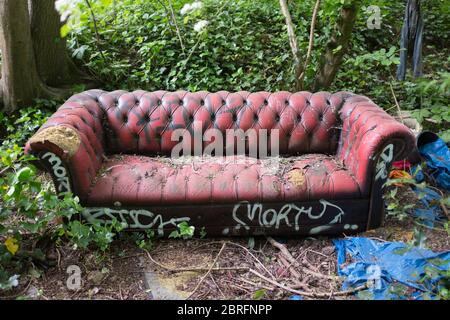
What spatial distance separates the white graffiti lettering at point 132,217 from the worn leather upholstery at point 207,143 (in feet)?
0.17

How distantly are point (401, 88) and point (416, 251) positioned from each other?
253cm

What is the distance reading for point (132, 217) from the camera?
7.83ft

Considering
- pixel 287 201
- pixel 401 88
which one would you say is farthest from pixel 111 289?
pixel 401 88

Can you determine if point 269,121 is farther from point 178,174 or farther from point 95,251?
point 95,251

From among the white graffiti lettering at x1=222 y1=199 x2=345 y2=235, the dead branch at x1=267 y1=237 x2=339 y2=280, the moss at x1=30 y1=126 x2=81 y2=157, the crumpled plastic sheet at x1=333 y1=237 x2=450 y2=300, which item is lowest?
the dead branch at x1=267 y1=237 x2=339 y2=280

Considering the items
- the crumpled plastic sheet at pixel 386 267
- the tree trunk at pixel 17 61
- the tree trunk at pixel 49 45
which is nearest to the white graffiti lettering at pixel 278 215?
the crumpled plastic sheet at pixel 386 267

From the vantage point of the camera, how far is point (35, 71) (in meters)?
3.49

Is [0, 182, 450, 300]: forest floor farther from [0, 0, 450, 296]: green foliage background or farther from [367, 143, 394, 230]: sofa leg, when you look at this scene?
[0, 0, 450, 296]: green foliage background

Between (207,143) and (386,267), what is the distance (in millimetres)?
1464

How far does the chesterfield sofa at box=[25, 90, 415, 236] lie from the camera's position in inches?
92.4

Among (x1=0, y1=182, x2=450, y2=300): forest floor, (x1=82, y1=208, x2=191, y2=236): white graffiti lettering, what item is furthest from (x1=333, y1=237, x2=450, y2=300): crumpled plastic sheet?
(x1=82, y1=208, x2=191, y2=236): white graffiti lettering

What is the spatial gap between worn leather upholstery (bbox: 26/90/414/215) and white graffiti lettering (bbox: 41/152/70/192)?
0.13ft

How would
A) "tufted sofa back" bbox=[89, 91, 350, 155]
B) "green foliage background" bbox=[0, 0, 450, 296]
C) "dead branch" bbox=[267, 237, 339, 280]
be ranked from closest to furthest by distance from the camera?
"dead branch" bbox=[267, 237, 339, 280]
"tufted sofa back" bbox=[89, 91, 350, 155]
"green foliage background" bbox=[0, 0, 450, 296]

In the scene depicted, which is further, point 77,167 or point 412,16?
point 412,16
